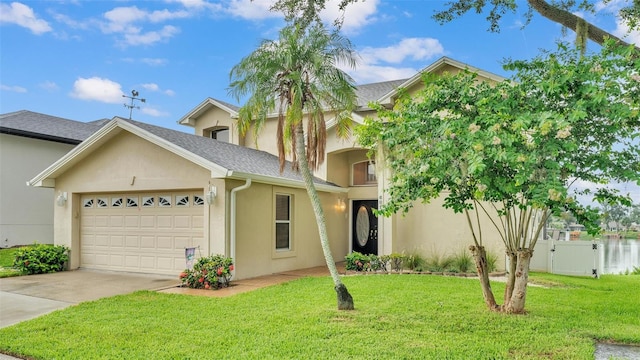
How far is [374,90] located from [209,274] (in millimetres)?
12271

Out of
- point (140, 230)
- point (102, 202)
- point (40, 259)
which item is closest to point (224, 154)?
point (140, 230)

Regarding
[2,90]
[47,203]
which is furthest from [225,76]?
[47,203]

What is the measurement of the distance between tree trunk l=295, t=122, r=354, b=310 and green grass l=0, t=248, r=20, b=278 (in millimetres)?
9883

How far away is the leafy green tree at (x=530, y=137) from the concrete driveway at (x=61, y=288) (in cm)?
644

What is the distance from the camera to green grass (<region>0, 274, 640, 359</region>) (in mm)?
5578

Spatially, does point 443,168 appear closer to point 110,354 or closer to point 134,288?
point 110,354

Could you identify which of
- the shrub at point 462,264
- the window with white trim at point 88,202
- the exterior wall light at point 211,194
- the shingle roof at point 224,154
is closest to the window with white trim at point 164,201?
the shingle roof at point 224,154

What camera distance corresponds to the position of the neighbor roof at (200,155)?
1116 centimetres

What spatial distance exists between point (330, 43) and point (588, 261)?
10.4 meters

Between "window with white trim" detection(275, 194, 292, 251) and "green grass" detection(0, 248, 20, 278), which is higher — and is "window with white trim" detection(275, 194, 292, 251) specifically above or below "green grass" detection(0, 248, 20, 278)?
above

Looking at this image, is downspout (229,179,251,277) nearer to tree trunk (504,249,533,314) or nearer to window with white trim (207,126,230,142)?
tree trunk (504,249,533,314)

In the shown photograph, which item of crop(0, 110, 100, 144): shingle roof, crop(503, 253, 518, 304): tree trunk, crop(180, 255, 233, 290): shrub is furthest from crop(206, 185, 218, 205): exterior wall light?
crop(0, 110, 100, 144): shingle roof

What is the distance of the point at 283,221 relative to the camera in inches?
527

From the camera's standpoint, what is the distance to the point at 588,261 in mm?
13156
